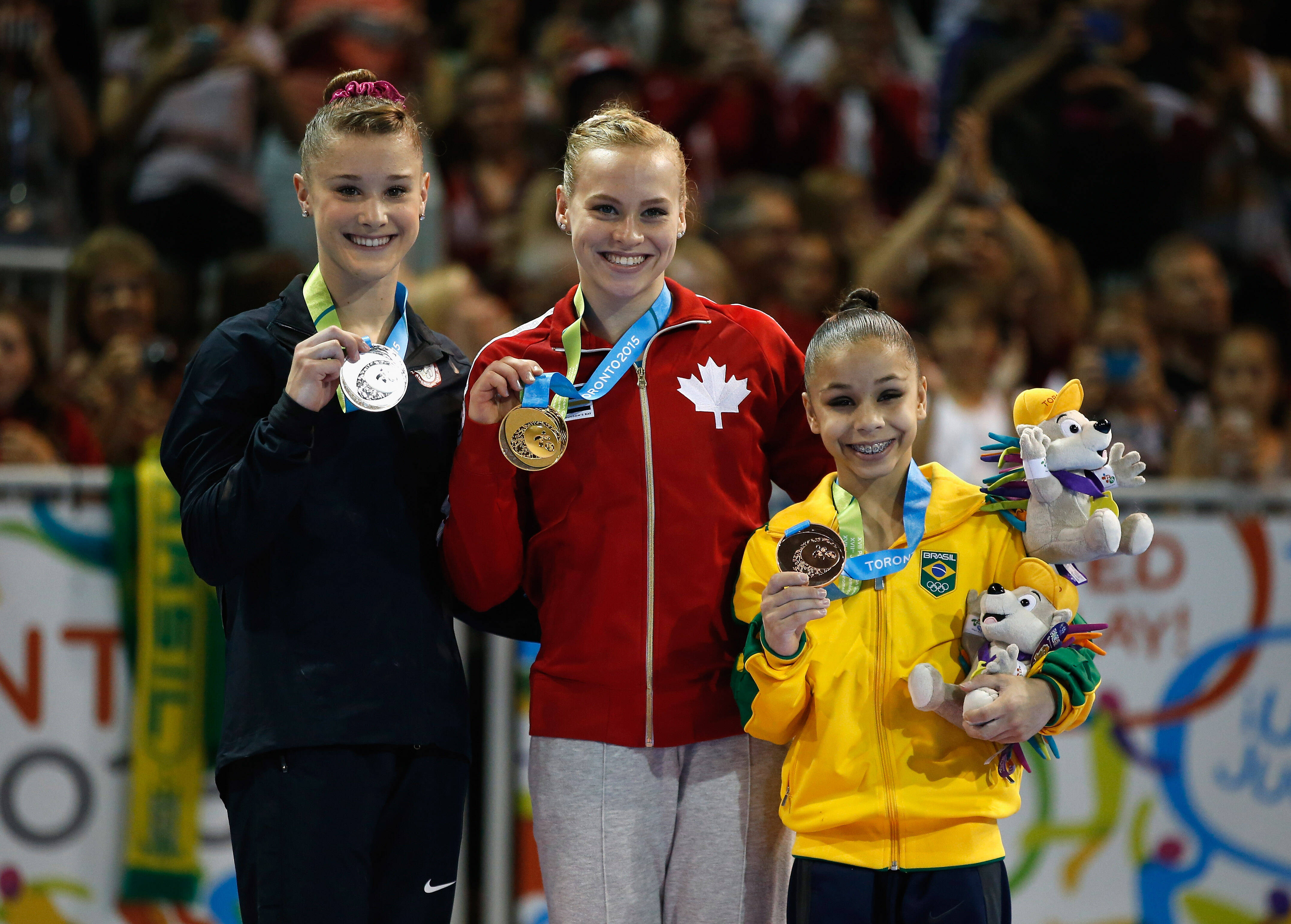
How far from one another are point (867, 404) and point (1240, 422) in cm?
266

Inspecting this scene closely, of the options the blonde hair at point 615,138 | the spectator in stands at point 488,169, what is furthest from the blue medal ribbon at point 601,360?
the spectator in stands at point 488,169

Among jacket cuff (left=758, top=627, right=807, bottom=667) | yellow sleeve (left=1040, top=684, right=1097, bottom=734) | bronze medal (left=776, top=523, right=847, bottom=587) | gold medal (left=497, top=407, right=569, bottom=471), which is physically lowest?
yellow sleeve (left=1040, top=684, right=1097, bottom=734)

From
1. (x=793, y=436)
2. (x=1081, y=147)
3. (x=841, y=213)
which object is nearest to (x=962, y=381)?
(x=841, y=213)

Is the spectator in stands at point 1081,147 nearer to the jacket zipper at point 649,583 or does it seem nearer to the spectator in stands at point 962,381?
the spectator in stands at point 962,381

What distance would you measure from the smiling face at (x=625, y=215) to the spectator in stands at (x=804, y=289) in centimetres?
290

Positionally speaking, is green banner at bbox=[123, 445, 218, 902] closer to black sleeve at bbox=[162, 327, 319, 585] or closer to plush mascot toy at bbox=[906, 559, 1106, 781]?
black sleeve at bbox=[162, 327, 319, 585]

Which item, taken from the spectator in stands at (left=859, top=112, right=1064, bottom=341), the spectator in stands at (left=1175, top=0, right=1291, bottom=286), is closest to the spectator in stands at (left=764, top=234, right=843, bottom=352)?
the spectator in stands at (left=859, top=112, right=1064, bottom=341)

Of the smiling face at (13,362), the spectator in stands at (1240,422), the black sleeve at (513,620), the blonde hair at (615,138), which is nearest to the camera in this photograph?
the blonde hair at (615,138)

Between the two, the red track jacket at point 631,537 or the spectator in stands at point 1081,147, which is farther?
the spectator in stands at point 1081,147

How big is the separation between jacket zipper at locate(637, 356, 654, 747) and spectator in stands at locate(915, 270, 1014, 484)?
7.46 ft

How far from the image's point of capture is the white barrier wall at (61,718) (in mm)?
3930

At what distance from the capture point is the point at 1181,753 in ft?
14.4

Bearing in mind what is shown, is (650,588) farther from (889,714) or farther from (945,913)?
(945,913)

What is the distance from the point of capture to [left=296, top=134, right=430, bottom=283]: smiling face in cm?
260
